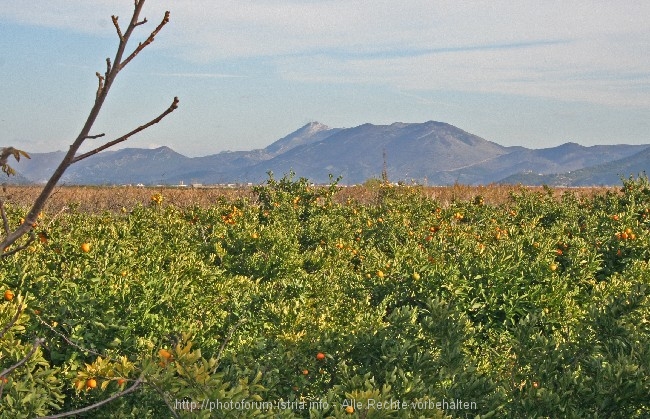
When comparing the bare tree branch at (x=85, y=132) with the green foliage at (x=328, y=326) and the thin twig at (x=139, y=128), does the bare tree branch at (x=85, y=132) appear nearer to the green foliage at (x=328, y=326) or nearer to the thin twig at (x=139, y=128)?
the thin twig at (x=139, y=128)

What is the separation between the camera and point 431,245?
875cm

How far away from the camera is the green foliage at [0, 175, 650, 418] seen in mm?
3902

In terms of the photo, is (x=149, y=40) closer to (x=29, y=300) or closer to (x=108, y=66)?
(x=108, y=66)

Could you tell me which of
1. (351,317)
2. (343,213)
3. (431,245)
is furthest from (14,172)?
(343,213)

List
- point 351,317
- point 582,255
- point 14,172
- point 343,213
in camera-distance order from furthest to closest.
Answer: point 343,213, point 582,255, point 351,317, point 14,172

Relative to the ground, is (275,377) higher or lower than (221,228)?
lower

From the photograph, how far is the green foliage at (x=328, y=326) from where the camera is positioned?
3.90m

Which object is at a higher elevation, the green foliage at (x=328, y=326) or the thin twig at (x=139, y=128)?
the thin twig at (x=139, y=128)

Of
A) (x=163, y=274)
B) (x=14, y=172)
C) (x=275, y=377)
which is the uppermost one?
(x=14, y=172)

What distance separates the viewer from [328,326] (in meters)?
5.27

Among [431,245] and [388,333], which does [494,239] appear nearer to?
[431,245]

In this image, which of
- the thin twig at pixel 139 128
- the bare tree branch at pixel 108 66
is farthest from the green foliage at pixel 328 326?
the bare tree branch at pixel 108 66

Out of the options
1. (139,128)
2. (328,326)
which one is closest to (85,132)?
(139,128)

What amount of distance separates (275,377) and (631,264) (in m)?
6.18
